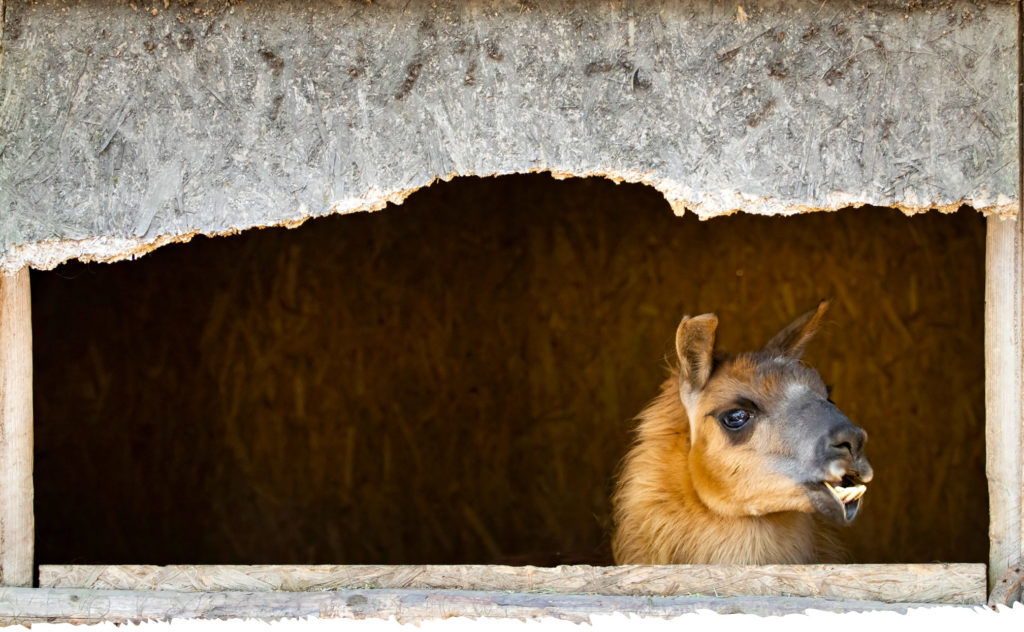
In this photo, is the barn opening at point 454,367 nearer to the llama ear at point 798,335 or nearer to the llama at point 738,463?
the llama ear at point 798,335

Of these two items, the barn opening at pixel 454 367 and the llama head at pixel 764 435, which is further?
the barn opening at pixel 454 367

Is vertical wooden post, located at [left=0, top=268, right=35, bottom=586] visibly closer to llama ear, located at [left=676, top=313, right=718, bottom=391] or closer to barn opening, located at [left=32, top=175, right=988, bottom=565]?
llama ear, located at [left=676, top=313, right=718, bottom=391]

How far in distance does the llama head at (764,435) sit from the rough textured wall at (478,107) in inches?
36.8

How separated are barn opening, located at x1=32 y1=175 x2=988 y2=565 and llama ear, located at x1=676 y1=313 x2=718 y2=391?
2031 millimetres

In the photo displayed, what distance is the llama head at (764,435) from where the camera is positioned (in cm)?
384

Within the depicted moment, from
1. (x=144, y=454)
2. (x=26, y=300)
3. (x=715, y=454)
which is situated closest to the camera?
(x=26, y=300)

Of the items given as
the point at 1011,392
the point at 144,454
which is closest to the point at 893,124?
the point at 1011,392

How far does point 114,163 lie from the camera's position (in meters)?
3.45

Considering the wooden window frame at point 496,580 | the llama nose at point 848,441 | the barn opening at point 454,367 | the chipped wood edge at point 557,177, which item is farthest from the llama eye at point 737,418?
the barn opening at point 454,367

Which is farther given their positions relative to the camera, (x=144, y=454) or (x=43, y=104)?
(x=144, y=454)

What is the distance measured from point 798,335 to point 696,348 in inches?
25.2

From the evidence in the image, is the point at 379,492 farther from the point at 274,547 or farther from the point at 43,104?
the point at 43,104

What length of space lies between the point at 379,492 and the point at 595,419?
1.44 metres

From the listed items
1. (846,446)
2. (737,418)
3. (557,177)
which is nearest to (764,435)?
(737,418)
